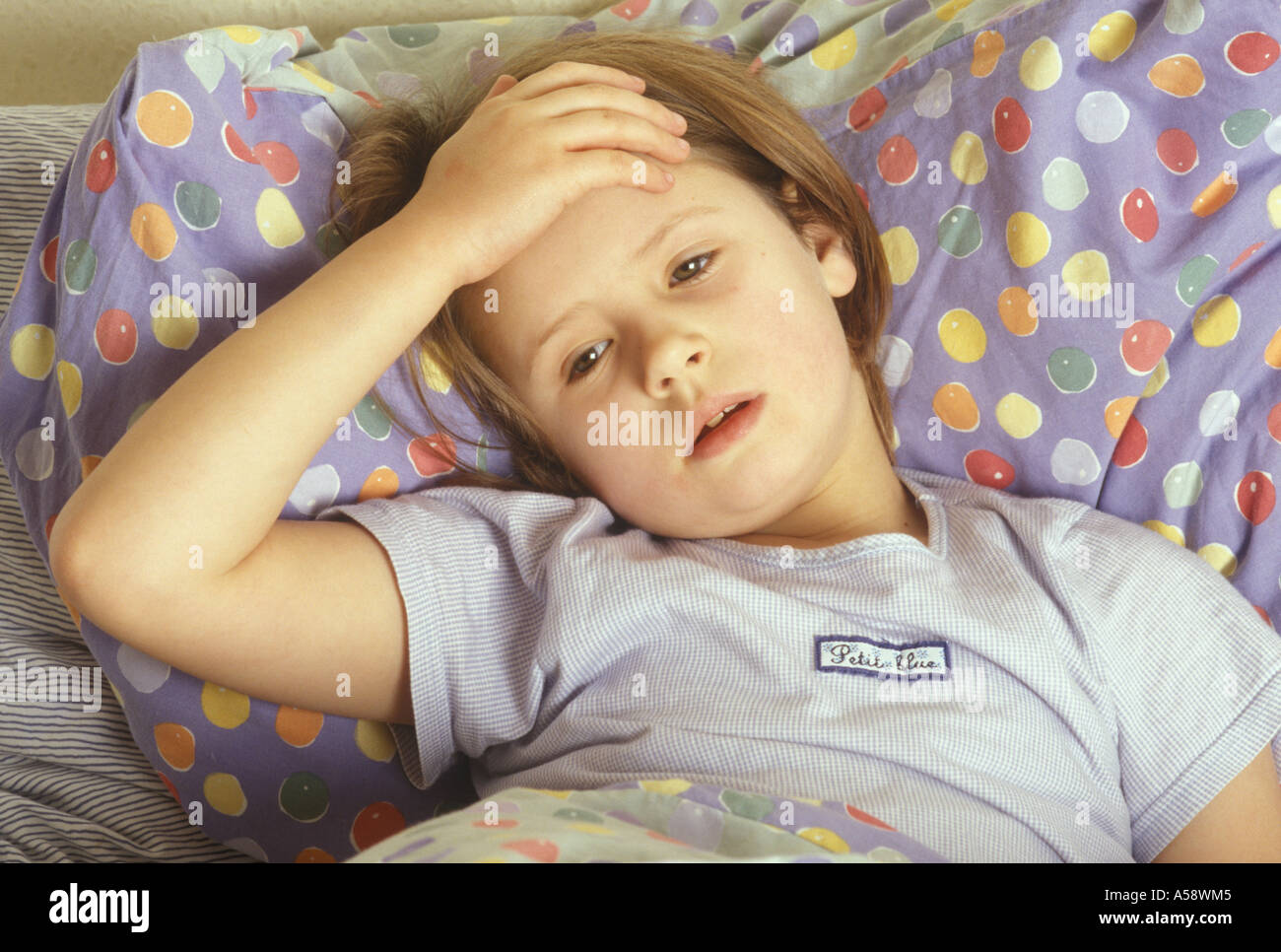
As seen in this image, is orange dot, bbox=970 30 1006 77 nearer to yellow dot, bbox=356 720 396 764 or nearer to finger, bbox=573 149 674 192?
finger, bbox=573 149 674 192

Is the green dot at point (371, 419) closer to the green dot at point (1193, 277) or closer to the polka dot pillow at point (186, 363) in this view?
the polka dot pillow at point (186, 363)

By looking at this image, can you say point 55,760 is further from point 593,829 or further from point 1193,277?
point 1193,277

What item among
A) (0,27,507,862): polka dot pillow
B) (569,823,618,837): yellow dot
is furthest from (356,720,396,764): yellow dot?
(569,823,618,837): yellow dot

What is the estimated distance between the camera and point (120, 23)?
1468 millimetres

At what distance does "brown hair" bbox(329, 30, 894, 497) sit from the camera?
108 centimetres

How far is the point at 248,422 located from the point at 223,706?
0.28 metres

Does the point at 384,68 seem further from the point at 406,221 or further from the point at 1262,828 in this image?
the point at 1262,828

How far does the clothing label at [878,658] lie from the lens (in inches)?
37.0

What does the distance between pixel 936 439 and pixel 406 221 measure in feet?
1.86

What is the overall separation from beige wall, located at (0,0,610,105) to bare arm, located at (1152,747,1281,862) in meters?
1.12

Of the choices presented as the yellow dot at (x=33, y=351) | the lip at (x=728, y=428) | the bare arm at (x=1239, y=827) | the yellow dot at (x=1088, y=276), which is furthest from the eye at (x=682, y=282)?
the bare arm at (x=1239, y=827)

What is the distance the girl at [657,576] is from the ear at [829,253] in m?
0.05
